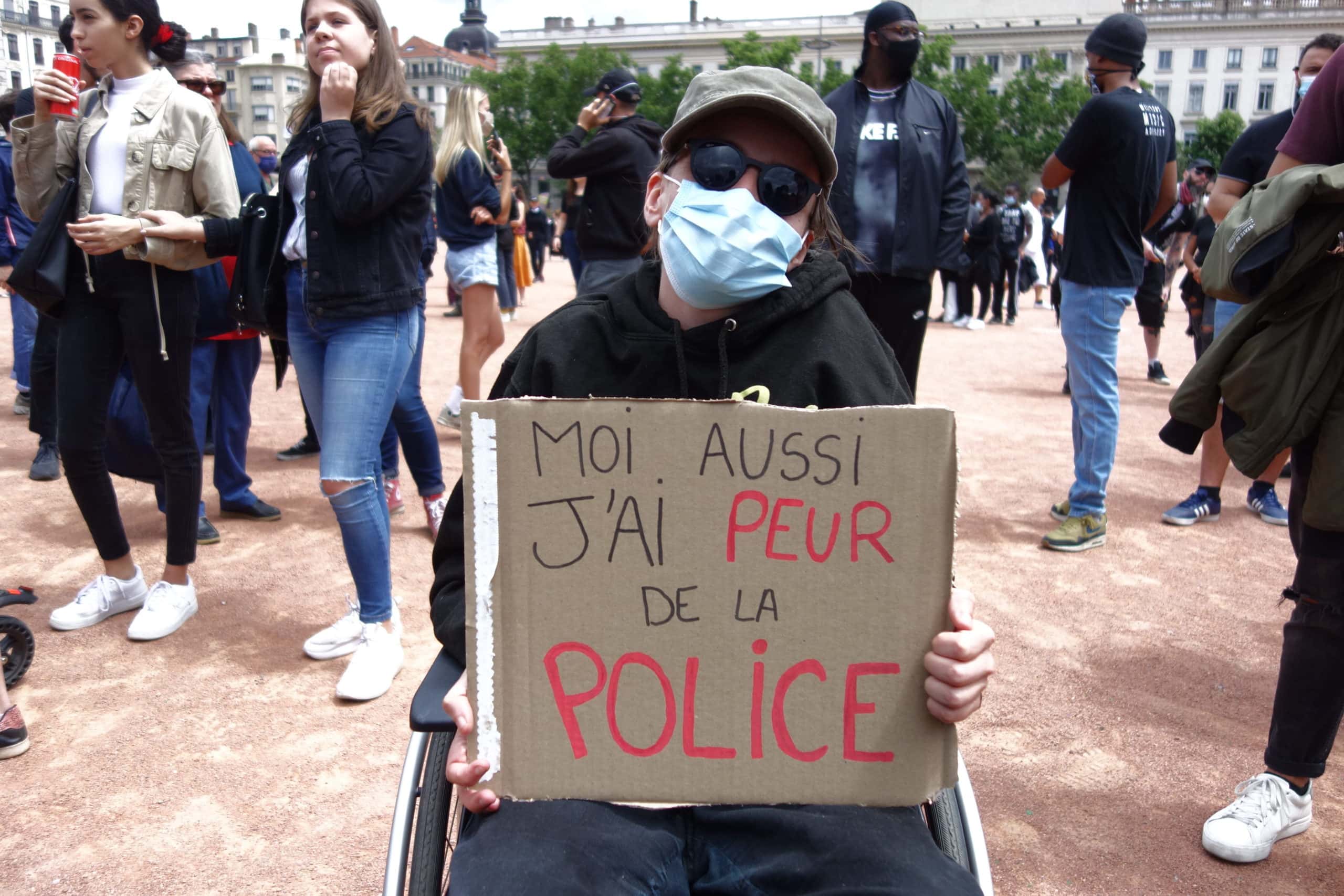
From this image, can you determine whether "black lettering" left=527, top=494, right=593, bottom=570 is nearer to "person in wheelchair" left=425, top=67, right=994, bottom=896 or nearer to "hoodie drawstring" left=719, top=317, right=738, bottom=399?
"person in wheelchair" left=425, top=67, right=994, bottom=896

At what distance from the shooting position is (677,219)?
177 cm

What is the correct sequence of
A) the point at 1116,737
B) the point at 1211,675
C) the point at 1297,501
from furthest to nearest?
the point at 1211,675
the point at 1116,737
the point at 1297,501

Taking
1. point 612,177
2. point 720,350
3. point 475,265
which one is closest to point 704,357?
point 720,350

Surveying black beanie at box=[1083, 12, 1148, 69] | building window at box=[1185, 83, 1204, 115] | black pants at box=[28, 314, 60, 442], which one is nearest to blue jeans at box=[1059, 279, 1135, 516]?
black beanie at box=[1083, 12, 1148, 69]

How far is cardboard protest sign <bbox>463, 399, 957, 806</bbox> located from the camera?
130cm

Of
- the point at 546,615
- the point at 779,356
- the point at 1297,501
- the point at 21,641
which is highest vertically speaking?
the point at 779,356

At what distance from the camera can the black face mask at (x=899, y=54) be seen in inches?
169

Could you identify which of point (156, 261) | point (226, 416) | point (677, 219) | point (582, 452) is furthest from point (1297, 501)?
point (226, 416)

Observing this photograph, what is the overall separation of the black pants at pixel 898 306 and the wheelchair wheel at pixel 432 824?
10.3 feet

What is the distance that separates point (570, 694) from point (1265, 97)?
296ft

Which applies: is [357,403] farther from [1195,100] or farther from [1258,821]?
[1195,100]

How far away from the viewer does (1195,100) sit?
260 feet

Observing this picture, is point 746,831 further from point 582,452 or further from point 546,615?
point 582,452

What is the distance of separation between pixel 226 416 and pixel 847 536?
4.38 m
